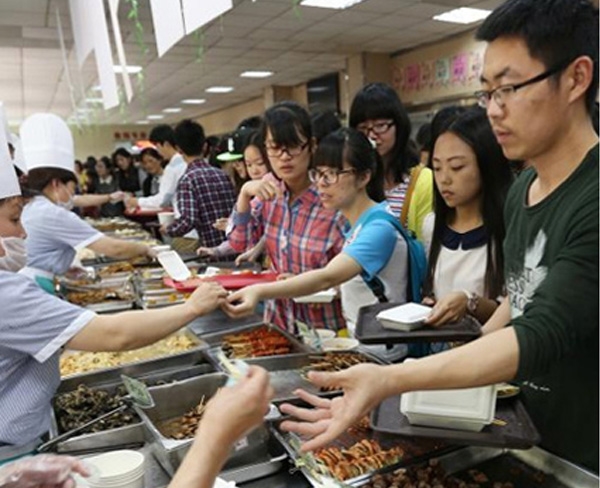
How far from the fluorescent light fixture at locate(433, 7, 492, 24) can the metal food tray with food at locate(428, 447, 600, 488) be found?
710 centimetres

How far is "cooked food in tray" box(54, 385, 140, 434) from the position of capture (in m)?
1.72

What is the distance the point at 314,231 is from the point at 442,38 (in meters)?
7.63

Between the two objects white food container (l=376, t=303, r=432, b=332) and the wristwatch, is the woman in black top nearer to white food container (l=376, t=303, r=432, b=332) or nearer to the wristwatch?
the wristwatch

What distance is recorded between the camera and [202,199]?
443 cm

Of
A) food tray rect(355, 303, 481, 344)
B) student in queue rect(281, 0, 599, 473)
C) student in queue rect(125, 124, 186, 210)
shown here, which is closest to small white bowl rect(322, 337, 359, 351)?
food tray rect(355, 303, 481, 344)

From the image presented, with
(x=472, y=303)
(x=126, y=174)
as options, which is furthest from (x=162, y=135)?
(x=472, y=303)

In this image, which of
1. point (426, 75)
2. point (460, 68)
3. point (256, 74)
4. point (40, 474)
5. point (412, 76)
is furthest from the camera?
point (256, 74)

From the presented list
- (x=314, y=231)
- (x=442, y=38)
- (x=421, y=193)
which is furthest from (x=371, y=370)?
(x=442, y=38)

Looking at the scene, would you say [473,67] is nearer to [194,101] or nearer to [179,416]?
[179,416]

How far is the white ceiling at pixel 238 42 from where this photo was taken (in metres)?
6.67

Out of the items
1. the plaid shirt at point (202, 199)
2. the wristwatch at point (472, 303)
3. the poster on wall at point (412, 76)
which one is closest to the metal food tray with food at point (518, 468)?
the wristwatch at point (472, 303)

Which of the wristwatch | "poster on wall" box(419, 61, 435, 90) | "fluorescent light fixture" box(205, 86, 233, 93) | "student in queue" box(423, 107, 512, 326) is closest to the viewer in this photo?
the wristwatch

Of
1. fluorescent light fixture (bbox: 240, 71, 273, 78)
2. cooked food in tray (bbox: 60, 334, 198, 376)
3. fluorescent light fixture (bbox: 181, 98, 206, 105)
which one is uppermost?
fluorescent light fixture (bbox: 181, 98, 206, 105)

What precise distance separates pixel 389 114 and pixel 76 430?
6.26 feet
